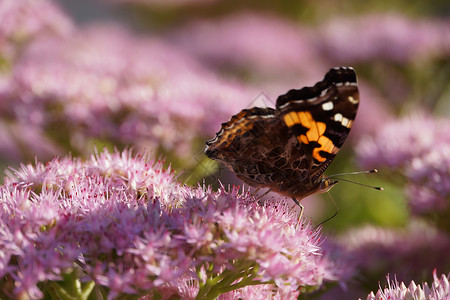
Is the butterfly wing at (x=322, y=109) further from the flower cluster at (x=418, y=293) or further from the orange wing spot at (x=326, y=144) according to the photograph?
the flower cluster at (x=418, y=293)

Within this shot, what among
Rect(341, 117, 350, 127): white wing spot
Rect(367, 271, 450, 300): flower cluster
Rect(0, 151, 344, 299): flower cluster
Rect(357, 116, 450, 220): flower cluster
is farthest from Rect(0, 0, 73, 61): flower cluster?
Rect(367, 271, 450, 300): flower cluster

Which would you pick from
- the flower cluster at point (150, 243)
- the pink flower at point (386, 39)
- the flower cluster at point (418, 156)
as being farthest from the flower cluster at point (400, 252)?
the pink flower at point (386, 39)

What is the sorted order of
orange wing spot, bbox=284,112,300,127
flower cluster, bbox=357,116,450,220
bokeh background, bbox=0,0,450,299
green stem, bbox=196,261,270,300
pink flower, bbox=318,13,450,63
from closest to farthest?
green stem, bbox=196,261,270,300 < orange wing spot, bbox=284,112,300,127 < flower cluster, bbox=357,116,450,220 < bokeh background, bbox=0,0,450,299 < pink flower, bbox=318,13,450,63

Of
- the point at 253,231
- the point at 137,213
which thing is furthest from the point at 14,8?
the point at 253,231

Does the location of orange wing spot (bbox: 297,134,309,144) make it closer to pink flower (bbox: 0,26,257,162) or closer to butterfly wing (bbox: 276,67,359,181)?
butterfly wing (bbox: 276,67,359,181)

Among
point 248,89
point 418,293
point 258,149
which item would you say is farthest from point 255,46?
point 418,293

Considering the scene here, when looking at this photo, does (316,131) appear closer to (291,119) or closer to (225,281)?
(291,119)
